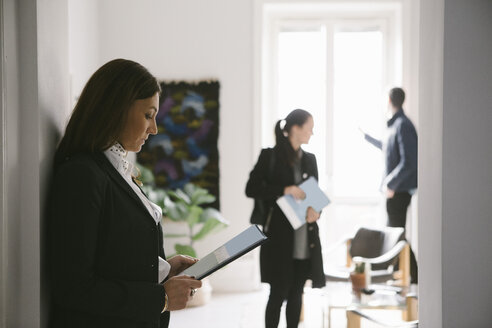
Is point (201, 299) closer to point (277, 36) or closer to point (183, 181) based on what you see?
point (183, 181)

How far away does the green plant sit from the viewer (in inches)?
207

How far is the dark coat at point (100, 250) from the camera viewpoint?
140cm

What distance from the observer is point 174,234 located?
5688mm

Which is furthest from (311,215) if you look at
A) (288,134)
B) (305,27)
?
(305,27)

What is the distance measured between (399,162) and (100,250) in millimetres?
4100

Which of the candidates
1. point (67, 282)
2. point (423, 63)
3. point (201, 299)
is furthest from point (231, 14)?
point (67, 282)

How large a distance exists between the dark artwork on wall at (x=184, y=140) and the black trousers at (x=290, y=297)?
237 cm

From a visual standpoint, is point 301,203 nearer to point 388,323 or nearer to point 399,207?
point 388,323

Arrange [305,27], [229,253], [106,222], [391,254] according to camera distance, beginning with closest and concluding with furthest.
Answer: [106,222]
[229,253]
[391,254]
[305,27]

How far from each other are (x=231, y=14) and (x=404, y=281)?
3143mm

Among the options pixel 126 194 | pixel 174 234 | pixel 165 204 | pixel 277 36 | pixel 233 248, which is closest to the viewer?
pixel 126 194

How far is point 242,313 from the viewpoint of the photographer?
16.5 feet

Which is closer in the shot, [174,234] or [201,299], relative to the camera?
[201,299]

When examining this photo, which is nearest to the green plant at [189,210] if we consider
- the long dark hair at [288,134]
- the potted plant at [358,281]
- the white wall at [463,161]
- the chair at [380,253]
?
the chair at [380,253]
